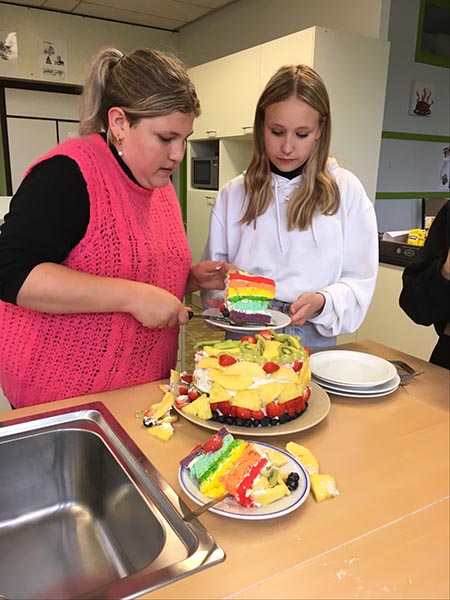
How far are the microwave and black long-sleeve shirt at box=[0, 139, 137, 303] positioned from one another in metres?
3.06

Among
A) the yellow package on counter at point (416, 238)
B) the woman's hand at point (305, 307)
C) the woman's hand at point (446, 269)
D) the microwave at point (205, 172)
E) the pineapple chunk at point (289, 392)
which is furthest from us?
the microwave at point (205, 172)

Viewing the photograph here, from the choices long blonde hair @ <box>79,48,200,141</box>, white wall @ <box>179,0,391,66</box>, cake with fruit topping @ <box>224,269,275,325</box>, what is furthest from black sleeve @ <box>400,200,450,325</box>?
white wall @ <box>179,0,391,66</box>

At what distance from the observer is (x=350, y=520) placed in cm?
73

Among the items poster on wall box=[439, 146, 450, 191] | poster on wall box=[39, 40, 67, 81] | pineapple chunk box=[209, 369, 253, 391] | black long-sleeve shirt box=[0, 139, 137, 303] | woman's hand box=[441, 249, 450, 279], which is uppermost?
poster on wall box=[39, 40, 67, 81]

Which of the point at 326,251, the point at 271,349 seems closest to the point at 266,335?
the point at 271,349

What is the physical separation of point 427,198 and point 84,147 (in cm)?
326

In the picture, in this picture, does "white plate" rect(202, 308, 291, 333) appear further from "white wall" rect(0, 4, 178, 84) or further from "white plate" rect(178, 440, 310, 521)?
"white wall" rect(0, 4, 178, 84)

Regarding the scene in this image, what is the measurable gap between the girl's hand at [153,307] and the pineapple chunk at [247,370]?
0.18 metres

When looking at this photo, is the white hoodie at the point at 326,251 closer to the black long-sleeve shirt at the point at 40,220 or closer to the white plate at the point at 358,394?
the white plate at the point at 358,394

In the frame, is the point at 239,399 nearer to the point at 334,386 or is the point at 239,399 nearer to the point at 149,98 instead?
the point at 334,386

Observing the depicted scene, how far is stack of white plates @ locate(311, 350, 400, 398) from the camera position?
1.10m

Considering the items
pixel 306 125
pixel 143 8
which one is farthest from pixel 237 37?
pixel 306 125

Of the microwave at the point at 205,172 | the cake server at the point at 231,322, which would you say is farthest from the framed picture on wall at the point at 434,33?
the cake server at the point at 231,322

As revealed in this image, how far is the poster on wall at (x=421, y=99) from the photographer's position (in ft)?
11.0
